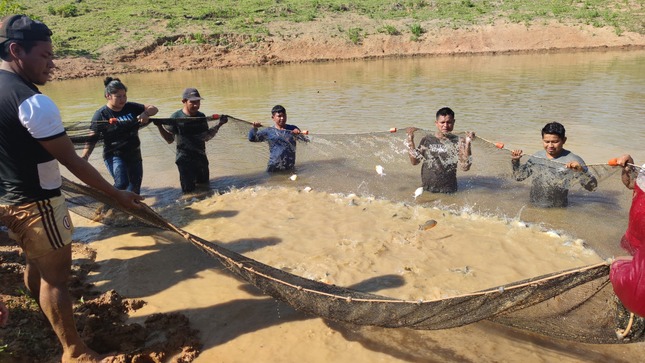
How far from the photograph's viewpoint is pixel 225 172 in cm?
655

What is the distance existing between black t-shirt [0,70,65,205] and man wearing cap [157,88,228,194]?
10.6ft

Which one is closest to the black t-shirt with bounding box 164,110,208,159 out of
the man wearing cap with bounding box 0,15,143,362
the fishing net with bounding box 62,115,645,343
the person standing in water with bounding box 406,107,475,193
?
the fishing net with bounding box 62,115,645,343

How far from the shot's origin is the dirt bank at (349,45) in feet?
80.0

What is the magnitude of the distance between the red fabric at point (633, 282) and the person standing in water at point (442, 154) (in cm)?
344

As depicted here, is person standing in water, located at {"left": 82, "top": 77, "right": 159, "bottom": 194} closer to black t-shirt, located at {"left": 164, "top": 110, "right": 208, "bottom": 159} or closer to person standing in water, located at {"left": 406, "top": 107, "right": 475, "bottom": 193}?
black t-shirt, located at {"left": 164, "top": 110, "right": 208, "bottom": 159}

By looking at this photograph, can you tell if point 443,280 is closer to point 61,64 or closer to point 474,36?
point 61,64

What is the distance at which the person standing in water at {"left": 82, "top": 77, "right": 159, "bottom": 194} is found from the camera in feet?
16.2

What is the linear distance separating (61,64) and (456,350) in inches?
980

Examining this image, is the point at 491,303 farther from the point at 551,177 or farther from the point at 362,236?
the point at 551,177

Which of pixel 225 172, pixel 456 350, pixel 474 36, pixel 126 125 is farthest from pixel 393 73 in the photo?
pixel 456 350

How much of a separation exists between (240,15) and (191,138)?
26679 millimetres

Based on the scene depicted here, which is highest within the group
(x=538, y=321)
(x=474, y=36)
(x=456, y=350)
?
(x=474, y=36)

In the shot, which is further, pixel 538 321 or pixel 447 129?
pixel 447 129

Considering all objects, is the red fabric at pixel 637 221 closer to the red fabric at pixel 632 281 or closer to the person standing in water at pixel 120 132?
the red fabric at pixel 632 281
